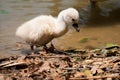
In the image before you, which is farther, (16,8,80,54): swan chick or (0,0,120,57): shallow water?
(0,0,120,57): shallow water

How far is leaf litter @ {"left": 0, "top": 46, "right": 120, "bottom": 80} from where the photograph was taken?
13.4 ft

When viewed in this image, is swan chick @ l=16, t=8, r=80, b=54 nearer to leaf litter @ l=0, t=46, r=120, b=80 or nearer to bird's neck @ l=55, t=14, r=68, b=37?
bird's neck @ l=55, t=14, r=68, b=37

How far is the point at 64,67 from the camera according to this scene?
14.1ft

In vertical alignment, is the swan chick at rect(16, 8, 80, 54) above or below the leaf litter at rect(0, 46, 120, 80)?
above

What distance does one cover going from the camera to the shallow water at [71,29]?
598cm

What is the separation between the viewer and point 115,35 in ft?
21.0

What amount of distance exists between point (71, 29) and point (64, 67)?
2.32m

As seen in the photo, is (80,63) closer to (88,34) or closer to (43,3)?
(88,34)

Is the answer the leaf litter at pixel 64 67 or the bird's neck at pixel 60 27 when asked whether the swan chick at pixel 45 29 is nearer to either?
the bird's neck at pixel 60 27

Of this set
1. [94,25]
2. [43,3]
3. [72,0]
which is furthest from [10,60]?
[72,0]

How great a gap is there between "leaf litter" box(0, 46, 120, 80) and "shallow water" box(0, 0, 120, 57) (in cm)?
99

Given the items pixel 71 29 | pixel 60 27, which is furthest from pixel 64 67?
pixel 71 29

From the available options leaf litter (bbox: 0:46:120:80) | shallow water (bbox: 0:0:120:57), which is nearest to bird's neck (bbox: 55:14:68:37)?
leaf litter (bbox: 0:46:120:80)

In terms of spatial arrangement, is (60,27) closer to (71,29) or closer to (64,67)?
(64,67)
